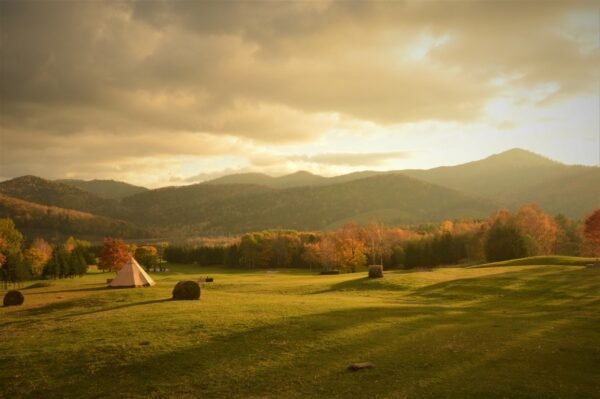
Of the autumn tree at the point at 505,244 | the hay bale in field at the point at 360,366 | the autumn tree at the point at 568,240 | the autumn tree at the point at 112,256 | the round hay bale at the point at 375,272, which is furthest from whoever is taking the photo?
the autumn tree at the point at 568,240

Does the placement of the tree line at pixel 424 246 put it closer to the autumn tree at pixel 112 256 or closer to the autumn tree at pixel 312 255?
the autumn tree at pixel 312 255

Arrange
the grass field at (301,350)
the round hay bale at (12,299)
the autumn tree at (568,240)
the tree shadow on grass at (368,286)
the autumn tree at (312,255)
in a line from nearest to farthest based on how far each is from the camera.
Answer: the grass field at (301,350), the round hay bale at (12,299), the tree shadow on grass at (368,286), the autumn tree at (568,240), the autumn tree at (312,255)

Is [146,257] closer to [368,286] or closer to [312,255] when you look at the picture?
[312,255]

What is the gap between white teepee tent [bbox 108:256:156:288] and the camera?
49031 mm

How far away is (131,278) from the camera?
49.6 m

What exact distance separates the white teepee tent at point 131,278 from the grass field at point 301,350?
564 inches

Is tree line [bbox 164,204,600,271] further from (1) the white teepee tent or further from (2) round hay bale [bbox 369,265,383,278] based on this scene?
(1) the white teepee tent

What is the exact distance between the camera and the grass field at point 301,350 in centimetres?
1634

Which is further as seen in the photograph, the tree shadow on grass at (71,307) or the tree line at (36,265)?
the tree line at (36,265)

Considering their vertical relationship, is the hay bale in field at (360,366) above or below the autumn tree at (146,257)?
below

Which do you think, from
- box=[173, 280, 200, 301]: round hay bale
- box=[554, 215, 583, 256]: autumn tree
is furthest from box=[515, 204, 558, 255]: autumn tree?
box=[173, 280, 200, 301]: round hay bale

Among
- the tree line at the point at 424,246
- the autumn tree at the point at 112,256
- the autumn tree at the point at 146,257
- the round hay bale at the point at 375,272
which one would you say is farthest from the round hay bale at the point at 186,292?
the autumn tree at the point at 146,257

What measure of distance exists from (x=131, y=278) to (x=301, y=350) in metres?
35.8

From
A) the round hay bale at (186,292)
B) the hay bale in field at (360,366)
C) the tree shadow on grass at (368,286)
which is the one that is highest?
the round hay bale at (186,292)
